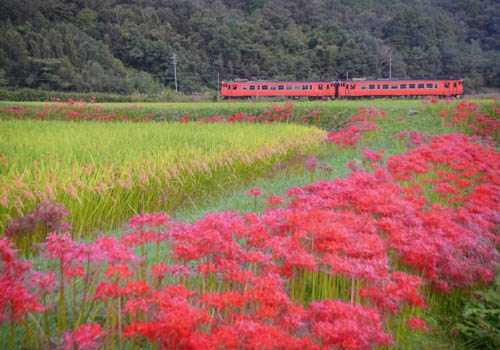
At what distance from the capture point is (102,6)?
49031 millimetres

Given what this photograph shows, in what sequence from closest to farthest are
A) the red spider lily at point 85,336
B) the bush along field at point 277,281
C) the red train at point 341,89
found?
the red spider lily at point 85,336 → the bush along field at point 277,281 → the red train at point 341,89

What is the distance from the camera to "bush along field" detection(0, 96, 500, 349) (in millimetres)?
1085

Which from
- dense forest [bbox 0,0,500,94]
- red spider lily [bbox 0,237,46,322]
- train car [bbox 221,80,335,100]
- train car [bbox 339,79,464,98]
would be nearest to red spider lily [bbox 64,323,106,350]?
red spider lily [bbox 0,237,46,322]

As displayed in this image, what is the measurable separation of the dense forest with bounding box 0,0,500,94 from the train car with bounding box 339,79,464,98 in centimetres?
2165

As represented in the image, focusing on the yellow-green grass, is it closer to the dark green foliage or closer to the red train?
the dark green foliage

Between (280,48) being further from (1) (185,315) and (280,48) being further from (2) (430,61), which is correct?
(1) (185,315)

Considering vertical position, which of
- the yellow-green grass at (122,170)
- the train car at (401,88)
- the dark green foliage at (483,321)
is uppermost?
the train car at (401,88)

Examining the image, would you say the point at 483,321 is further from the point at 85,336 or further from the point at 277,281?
the point at 85,336

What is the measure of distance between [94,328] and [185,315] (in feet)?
0.93

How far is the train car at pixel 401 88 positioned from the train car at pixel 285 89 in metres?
1.48

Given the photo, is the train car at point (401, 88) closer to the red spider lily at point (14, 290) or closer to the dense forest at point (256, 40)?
the dense forest at point (256, 40)

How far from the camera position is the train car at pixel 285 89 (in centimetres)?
2514

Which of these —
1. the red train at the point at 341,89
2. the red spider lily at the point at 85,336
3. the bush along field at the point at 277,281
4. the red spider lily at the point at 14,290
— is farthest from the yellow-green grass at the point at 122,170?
the red train at the point at 341,89

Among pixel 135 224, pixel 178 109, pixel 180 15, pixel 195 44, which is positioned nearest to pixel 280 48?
pixel 195 44
